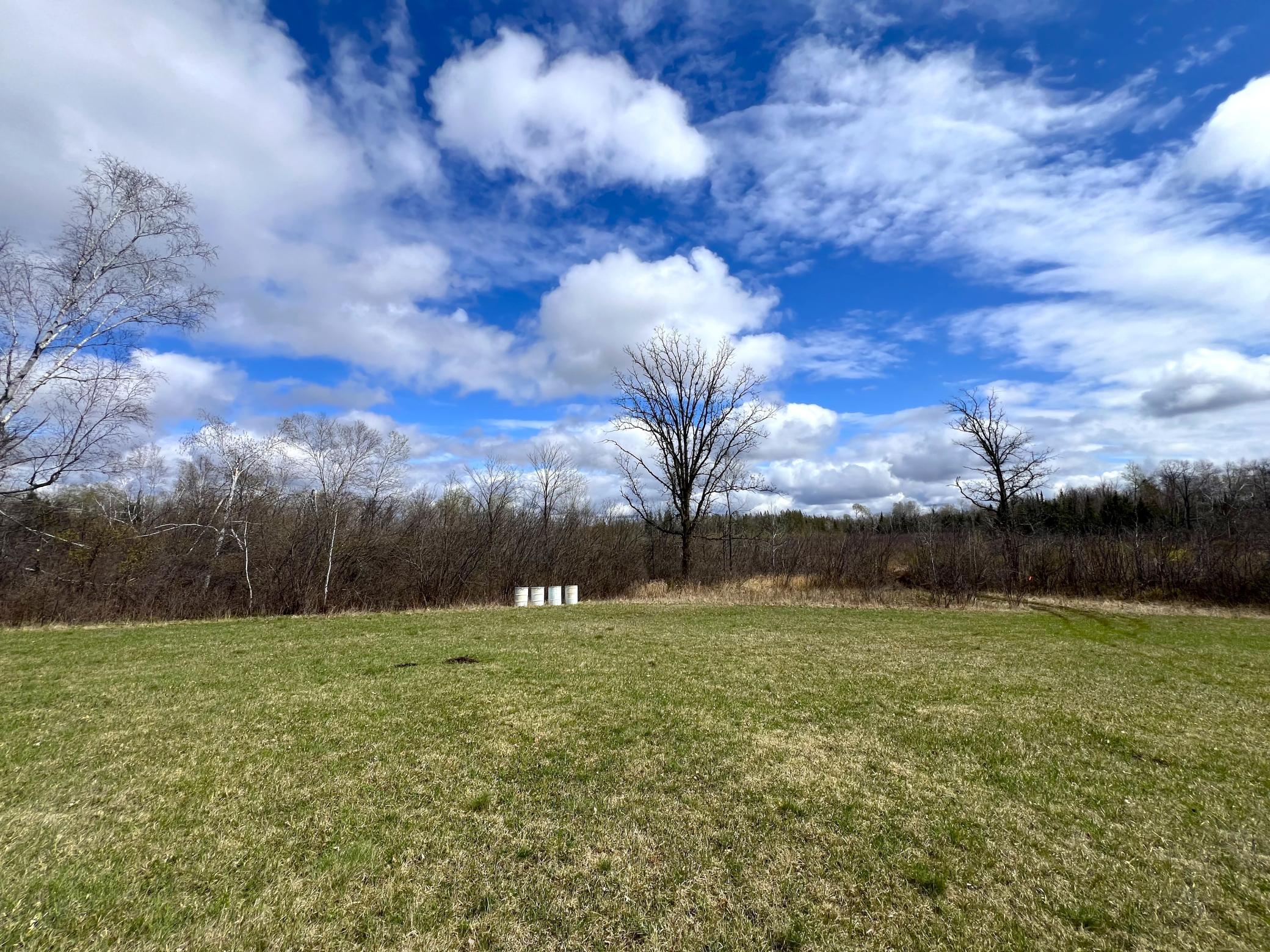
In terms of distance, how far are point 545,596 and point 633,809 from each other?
53.1 ft

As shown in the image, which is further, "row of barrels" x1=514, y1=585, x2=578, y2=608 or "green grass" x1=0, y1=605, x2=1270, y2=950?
"row of barrels" x1=514, y1=585, x2=578, y2=608

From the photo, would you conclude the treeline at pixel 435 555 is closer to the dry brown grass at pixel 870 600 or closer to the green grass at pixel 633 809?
the dry brown grass at pixel 870 600

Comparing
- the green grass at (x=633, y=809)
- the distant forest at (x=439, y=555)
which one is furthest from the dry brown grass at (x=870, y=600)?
the green grass at (x=633, y=809)

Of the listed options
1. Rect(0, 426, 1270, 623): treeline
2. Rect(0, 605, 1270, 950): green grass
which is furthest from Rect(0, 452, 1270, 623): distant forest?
Rect(0, 605, 1270, 950): green grass

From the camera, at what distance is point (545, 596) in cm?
1953

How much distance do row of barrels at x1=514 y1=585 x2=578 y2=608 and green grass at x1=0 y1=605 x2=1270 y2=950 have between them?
10.5 meters

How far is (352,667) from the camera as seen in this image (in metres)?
8.25

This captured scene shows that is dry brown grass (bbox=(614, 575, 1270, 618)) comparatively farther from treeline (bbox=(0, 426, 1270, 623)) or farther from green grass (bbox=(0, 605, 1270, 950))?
green grass (bbox=(0, 605, 1270, 950))

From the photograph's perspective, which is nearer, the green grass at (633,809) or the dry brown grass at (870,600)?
the green grass at (633,809)

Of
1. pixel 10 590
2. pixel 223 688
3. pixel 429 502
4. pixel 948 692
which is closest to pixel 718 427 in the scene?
pixel 429 502

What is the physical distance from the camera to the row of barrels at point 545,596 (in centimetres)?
1834

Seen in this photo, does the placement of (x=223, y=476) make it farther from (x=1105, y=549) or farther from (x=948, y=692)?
(x=1105, y=549)

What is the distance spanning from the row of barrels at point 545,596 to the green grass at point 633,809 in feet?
34.4

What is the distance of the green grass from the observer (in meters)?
2.63
